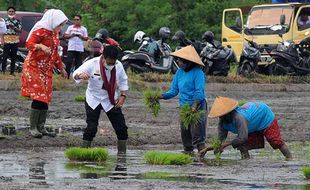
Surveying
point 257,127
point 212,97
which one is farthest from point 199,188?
point 212,97

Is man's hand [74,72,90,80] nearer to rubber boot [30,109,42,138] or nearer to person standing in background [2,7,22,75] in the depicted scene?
rubber boot [30,109,42,138]

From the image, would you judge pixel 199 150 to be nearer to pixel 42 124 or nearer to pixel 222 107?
pixel 222 107

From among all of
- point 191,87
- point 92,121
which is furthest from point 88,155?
point 191,87

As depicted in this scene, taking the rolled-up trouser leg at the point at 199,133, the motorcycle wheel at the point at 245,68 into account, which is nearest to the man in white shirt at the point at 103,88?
the rolled-up trouser leg at the point at 199,133

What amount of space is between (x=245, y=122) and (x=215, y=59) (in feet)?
52.9

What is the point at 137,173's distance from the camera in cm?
1088

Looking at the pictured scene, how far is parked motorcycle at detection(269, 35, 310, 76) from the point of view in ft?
99.1

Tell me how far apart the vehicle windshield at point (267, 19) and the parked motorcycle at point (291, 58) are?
1.31 m

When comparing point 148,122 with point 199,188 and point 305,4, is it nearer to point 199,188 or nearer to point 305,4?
point 199,188

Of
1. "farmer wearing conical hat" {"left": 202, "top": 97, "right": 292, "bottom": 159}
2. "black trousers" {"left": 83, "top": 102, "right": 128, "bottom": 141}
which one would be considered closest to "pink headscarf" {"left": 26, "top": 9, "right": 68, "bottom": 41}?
"black trousers" {"left": 83, "top": 102, "right": 128, "bottom": 141}

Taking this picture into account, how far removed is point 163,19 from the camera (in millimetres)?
40094

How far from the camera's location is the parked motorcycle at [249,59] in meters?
30.1

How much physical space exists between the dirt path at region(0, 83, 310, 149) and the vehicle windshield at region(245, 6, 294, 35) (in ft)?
21.8

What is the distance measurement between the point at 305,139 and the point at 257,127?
2.87 m
